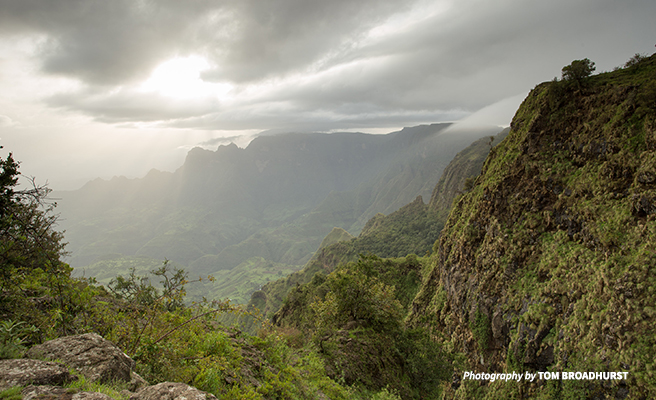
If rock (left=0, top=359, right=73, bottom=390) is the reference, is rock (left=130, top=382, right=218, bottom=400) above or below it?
below

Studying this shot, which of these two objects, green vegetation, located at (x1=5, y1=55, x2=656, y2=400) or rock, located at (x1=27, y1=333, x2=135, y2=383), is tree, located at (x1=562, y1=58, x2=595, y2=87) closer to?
green vegetation, located at (x1=5, y1=55, x2=656, y2=400)

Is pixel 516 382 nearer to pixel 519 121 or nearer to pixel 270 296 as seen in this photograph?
pixel 519 121

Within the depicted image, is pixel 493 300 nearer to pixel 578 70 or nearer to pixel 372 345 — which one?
pixel 372 345

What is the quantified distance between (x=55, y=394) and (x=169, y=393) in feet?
6.45

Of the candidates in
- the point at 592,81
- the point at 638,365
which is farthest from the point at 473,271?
the point at 592,81

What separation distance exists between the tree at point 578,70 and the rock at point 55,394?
35455 mm

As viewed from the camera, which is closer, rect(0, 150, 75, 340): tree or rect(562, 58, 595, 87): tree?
rect(0, 150, 75, 340): tree

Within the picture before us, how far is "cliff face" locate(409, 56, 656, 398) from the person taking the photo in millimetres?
14641

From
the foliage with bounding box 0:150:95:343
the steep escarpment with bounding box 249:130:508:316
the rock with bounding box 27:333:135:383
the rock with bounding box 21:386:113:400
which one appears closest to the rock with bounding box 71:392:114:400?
the rock with bounding box 21:386:113:400

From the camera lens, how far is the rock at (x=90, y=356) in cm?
609

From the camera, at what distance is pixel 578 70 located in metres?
23.9

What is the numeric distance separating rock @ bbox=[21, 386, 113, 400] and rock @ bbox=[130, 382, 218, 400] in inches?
33.2

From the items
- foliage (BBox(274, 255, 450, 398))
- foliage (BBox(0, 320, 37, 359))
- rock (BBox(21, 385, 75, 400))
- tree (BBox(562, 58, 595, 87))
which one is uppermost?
tree (BBox(562, 58, 595, 87))

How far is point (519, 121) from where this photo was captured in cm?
2966
